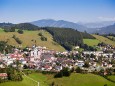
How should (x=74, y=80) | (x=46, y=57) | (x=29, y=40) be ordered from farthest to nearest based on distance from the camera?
(x=29, y=40)
(x=46, y=57)
(x=74, y=80)

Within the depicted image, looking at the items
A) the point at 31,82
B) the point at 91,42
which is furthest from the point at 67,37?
the point at 31,82

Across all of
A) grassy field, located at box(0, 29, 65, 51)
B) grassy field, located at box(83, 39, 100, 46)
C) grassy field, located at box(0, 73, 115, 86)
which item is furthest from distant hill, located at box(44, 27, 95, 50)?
grassy field, located at box(0, 73, 115, 86)

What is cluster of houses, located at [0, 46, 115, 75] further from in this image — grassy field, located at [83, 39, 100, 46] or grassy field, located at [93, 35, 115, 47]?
grassy field, located at [93, 35, 115, 47]

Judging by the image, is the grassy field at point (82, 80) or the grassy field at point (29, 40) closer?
the grassy field at point (82, 80)

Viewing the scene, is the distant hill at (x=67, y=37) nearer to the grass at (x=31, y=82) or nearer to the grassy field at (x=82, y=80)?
the grass at (x=31, y=82)

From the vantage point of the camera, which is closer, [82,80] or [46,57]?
[82,80]

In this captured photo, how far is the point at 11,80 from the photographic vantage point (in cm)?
6462

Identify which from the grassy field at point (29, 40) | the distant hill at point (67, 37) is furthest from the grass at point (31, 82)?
the distant hill at point (67, 37)

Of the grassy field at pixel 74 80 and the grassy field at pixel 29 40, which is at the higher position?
the grassy field at pixel 29 40

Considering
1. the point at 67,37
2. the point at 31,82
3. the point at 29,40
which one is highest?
the point at 67,37

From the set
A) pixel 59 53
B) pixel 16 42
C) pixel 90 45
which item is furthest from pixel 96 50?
pixel 16 42

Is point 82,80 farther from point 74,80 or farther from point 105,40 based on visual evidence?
point 105,40

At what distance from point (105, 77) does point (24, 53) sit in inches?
2375

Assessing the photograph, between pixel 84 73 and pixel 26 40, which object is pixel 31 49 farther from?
pixel 84 73
